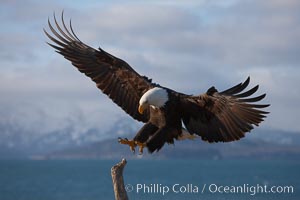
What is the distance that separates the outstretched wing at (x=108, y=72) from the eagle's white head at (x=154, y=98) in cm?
52

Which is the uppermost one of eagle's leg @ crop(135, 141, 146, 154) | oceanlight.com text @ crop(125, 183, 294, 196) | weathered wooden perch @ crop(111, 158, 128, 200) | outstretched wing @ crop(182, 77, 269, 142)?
oceanlight.com text @ crop(125, 183, 294, 196)

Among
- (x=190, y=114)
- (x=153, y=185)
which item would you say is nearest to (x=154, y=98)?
(x=190, y=114)

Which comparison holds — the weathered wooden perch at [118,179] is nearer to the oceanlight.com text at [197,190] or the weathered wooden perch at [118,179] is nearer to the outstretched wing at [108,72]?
the outstretched wing at [108,72]

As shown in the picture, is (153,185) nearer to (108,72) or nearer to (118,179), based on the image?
(108,72)

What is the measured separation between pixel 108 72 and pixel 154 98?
57.8 inches

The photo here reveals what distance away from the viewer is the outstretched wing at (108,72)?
37.5 feet

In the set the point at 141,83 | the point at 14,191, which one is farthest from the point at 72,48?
the point at 14,191

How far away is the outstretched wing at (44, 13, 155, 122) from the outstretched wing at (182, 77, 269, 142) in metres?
0.68

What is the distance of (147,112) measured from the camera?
36.4 feet

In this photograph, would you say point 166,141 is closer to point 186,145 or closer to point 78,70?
point 78,70

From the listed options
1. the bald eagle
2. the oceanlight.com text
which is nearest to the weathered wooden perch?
the bald eagle

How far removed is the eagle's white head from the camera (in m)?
10.5

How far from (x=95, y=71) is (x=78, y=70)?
252 millimetres

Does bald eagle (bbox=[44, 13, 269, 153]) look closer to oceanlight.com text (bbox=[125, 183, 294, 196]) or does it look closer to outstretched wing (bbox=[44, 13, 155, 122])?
outstretched wing (bbox=[44, 13, 155, 122])
